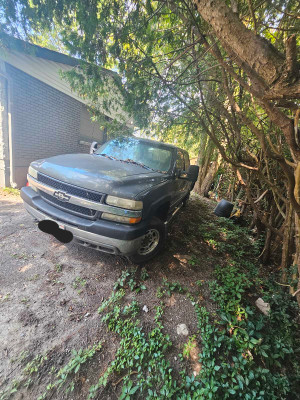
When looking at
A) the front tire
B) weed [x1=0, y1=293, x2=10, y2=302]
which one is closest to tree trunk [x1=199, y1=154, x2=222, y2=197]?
the front tire

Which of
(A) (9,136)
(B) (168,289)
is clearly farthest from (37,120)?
(B) (168,289)

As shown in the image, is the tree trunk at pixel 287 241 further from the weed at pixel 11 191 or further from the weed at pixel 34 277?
the weed at pixel 11 191

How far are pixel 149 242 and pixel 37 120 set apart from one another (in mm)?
5887

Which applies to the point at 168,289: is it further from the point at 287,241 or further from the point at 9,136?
the point at 9,136

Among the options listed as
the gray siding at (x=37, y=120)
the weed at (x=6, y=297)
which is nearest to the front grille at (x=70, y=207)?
the weed at (x=6, y=297)

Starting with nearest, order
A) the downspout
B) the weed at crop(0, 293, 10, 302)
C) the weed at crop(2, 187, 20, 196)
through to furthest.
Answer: the weed at crop(0, 293, 10, 302), the downspout, the weed at crop(2, 187, 20, 196)

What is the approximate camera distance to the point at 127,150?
3.41m

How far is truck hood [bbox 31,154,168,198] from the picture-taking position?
2027 mm

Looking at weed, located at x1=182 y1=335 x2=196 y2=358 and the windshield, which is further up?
the windshield

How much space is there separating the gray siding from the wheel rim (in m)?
5.10

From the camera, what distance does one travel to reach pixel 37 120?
5.61 m

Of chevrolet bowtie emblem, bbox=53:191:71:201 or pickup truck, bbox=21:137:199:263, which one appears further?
chevrolet bowtie emblem, bbox=53:191:71:201

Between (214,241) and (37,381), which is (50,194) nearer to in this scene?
(37,381)

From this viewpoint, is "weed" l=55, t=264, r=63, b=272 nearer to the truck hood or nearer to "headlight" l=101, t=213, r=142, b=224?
"headlight" l=101, t=213, r=142, b=224
